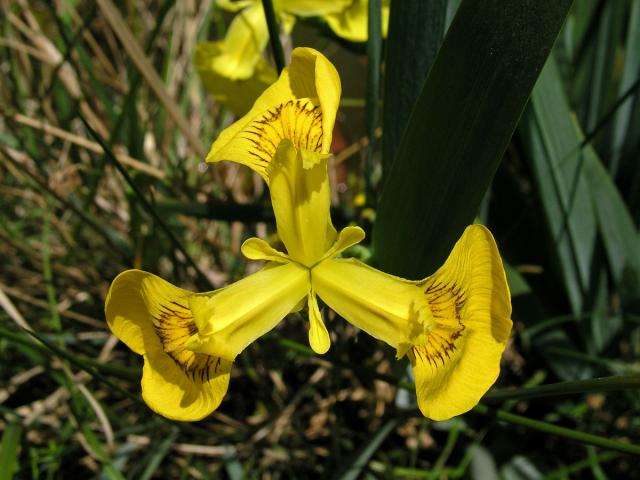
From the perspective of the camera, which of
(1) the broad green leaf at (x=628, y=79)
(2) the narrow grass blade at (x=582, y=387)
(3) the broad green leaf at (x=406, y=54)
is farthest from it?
(1) the broad green leaf at (x=628, y=79)

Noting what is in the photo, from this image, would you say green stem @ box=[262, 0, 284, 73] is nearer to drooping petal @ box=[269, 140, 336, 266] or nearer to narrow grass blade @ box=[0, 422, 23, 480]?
drooping petal @ box=[269, 140, 336, 266]

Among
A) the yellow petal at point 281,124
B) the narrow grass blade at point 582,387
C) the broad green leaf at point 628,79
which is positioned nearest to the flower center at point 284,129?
the yellow petal at point 281,124

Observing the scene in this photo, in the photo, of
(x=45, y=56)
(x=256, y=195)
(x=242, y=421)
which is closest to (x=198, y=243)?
(x=256, y=195)

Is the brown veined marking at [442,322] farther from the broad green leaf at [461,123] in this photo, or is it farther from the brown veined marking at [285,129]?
the brown veined marking at [285,129]

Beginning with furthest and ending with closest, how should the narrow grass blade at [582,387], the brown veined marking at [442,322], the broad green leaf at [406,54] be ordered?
the broad green leaf at [406,54]
the brown veined marking at [442,322]
the narrow grass blade at [582,387]

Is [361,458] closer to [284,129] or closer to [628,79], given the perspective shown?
[284,129]

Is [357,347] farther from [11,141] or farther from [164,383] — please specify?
[11,141]
